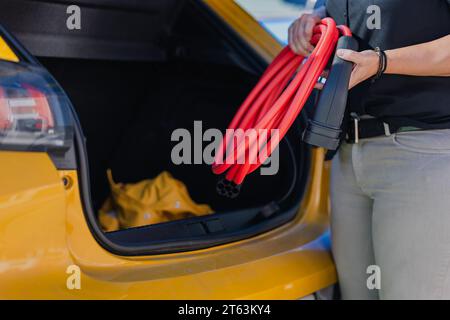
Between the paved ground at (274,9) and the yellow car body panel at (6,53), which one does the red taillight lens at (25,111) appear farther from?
the paved ground at (274,9)

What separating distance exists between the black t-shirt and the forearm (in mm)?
24

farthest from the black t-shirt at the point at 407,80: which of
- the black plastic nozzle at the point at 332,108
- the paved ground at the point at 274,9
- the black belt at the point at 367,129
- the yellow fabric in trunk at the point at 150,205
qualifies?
the paved ground at the point at 274,9

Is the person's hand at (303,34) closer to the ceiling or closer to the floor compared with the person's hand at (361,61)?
closer to the ceiling

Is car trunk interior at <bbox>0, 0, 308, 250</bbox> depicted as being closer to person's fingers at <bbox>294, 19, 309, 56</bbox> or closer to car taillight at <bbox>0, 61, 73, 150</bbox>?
person's fingers at <bbox>294, 19, 309, 56</bbox>

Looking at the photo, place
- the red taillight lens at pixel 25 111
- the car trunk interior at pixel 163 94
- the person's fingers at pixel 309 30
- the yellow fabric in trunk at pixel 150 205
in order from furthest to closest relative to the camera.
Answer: the yellow fabric in trunk at pixel 150 205, the car trunk interior at pixel 163 94, the person's fingers at pixel 309 30, the red taillight lens at pixel 25 111

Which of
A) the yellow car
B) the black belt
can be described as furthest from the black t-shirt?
the yellow car

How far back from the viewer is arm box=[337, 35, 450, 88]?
1.38 metres

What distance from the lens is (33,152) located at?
1.22 metres

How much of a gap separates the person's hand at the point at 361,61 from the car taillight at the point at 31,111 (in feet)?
2.15

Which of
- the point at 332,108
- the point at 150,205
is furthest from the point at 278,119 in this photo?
the point at 150,205

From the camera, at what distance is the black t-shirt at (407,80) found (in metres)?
1.42

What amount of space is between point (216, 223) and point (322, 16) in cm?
69

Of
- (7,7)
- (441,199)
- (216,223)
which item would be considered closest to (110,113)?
(7,7)

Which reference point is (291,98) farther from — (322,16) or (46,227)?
(46,227)
